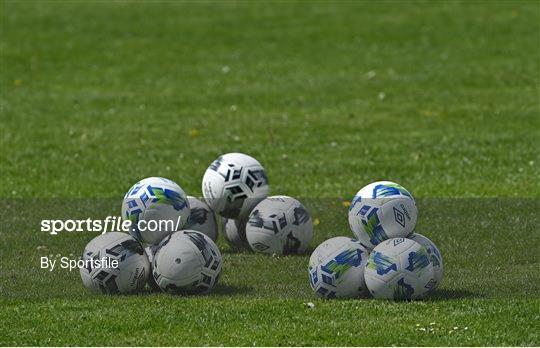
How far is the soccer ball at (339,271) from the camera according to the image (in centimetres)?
1119

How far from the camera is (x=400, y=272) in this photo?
10.9 meters

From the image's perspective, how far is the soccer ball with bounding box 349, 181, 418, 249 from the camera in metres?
11.5

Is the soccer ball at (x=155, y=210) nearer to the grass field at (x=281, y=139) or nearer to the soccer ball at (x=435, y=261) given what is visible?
the grass field at (x=281, y=139)

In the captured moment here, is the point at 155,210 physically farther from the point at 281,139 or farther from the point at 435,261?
the point at 281,139

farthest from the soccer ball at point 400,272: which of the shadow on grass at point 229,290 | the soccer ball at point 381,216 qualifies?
the shadow on grass at point 229,290

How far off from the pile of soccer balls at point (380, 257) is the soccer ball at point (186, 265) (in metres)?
1.01

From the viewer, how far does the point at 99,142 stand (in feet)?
69.5

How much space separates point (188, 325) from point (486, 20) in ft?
72.5

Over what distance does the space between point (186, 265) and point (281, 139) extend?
991cm

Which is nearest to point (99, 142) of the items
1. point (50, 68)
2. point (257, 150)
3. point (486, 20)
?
point (257, 150)

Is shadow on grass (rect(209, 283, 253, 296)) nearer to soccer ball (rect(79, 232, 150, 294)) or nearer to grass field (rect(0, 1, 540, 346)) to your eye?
grass field (rect(0, 1, 540, 346))

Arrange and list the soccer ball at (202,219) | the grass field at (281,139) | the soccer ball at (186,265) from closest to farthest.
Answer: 1. the grass field at (281,139)
2. the soccer ball at (186,265)
3. the soccer ball at (202,219)

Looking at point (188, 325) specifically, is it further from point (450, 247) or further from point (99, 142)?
point (99, 142)

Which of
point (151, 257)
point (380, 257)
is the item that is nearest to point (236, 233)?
point (151, 257)
